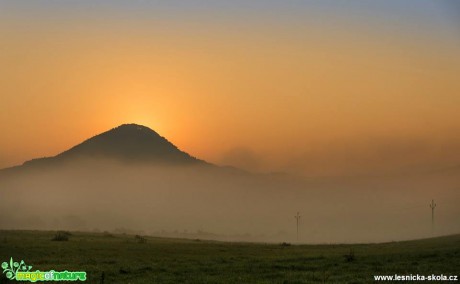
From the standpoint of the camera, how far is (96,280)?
38375mm

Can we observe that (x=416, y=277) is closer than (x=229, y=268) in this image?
Yes

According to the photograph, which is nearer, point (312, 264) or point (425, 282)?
point (425, 282)

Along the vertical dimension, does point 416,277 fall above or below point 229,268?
above

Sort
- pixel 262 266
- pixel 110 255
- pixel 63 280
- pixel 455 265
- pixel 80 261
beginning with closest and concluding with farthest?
pixel 63 280 → pixel 455 265 → pixel 262 266 → pixel 80 261 → pixel 110 255

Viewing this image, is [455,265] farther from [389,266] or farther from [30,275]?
[30,275]

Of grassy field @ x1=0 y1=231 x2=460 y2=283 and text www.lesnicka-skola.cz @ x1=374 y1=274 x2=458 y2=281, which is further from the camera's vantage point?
grassy field @ x1=0 y1=231 x2=460 y2=283

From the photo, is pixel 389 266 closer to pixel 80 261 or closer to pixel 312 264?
pixel 312 264

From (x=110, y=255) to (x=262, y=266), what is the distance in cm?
1934

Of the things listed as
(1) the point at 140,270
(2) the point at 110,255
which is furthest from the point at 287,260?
(2) the point at 110,255

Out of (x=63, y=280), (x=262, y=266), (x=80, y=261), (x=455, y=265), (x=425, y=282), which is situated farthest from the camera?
(x=80, y=261)

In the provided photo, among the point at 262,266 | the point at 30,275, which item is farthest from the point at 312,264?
the point at 30,275

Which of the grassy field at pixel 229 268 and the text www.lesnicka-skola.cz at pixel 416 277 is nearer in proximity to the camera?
the text www.lesnicka-skola.cz at pixel 416 277

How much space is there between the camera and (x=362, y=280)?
36500 mm

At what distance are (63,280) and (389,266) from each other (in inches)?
953
